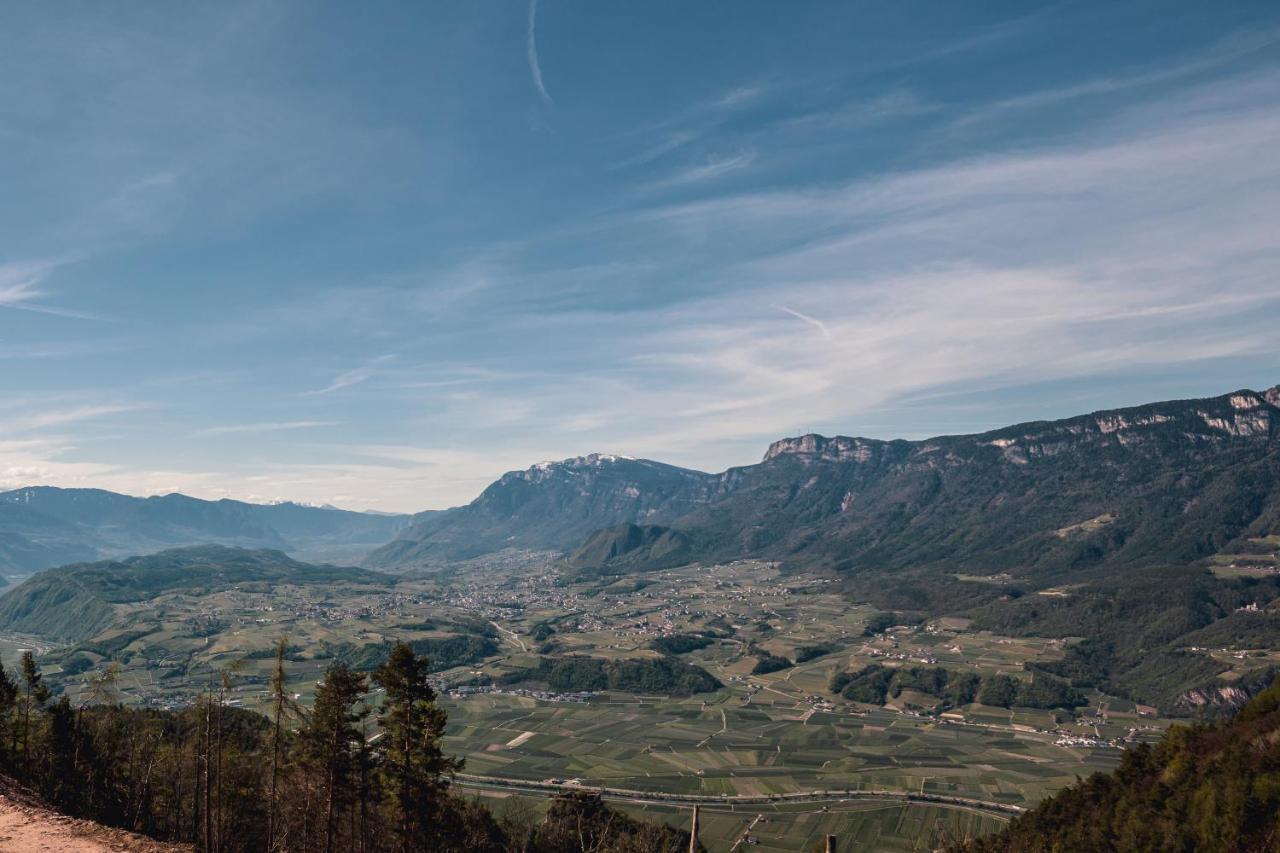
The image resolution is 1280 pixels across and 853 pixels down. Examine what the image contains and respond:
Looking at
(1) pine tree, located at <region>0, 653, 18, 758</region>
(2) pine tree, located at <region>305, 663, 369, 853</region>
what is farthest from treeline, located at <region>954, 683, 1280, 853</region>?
(1) pine tree, located at <region>0, 653, 18, 758</region>

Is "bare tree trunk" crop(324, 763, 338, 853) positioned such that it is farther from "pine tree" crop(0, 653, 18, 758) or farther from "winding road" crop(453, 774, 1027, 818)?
"winding road" crop(453, 774, 1027, 818)

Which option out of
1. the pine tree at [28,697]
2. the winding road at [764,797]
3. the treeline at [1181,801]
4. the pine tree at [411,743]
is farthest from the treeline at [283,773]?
the winding road at [764,797]

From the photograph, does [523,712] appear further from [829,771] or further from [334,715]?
[334,715]

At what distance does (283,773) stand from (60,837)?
2390 cm

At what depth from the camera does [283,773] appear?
48.0 meters

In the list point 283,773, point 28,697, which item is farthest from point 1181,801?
point 28,697

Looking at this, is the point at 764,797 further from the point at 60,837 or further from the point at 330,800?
the point at 60,837

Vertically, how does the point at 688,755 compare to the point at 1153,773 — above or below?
below

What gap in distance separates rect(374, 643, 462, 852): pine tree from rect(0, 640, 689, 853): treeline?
2.4 inches

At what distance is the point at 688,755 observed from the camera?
15012cm

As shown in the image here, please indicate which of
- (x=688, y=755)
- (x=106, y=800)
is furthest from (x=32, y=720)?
(x=688, y=755)

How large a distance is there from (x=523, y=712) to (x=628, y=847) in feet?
428

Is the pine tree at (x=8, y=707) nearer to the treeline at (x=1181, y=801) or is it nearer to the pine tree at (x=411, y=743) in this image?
the pine tree at (x=411, y=743)

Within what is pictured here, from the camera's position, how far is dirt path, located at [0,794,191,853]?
2469cm
